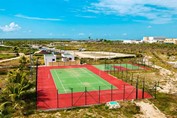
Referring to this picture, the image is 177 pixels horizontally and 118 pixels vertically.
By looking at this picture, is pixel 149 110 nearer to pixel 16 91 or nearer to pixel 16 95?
pixel 16 95

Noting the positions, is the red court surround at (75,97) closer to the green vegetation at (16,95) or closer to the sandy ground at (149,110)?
the green vegetation at (16,95)

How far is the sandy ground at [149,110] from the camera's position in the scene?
60.1 ft

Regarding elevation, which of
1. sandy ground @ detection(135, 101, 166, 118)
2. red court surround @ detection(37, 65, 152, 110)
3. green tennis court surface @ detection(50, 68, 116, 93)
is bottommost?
sandy ground @ detection(135, 101, 166, 118)

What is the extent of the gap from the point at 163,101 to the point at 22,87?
51.5 ft

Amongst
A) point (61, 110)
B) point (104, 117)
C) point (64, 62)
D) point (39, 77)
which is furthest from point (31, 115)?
point (64, 62)

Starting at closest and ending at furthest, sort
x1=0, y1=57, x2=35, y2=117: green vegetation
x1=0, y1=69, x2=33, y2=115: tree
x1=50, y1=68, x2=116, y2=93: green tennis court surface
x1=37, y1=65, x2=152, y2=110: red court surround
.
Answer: x1=0, y1=57, x2=35, y2=117: green vegetation, x1=0, y1=69, x2=33, y2=115: tree, x1=37, y1=65, x2=152, y2=110: red court surround, x1=50, y1=68, x2=116, y2=93: green tennis court surface

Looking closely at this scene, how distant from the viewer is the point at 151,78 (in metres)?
33.6

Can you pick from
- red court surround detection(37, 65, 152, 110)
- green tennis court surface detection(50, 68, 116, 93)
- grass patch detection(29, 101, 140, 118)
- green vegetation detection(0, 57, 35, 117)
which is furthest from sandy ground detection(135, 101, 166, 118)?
green vegetation detection(0, 57, 35, 117)

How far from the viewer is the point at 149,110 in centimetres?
1962

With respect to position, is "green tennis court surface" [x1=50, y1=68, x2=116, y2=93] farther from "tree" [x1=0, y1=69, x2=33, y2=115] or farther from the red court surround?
"tree" [x1=0, y1=69, x2=33, y2=115]

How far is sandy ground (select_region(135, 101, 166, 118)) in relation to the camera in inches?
721

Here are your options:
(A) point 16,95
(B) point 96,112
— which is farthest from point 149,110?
(A) point 16,95

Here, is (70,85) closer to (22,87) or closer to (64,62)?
(22,87)

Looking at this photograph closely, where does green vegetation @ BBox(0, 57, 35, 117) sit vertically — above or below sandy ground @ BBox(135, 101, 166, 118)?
above
